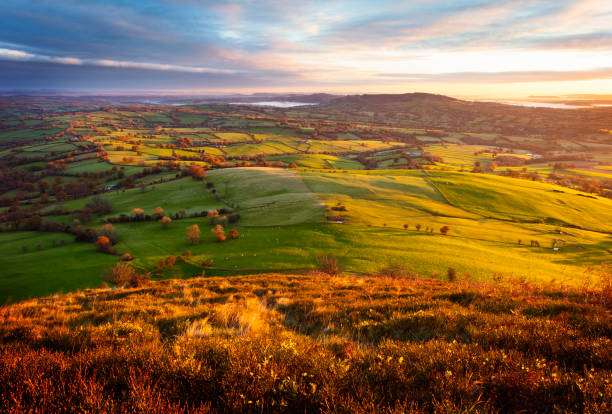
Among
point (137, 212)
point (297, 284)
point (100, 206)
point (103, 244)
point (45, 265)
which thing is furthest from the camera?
point (100, 206)

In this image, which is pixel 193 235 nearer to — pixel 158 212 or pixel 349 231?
pixel 158 212

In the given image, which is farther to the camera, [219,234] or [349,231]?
[219,234]

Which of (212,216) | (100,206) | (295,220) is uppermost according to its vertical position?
(295,220)

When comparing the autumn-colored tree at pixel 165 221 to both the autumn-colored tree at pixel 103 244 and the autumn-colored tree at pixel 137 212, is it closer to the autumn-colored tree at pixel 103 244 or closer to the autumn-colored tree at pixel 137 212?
the autumn-colored tree at pixel 137 212

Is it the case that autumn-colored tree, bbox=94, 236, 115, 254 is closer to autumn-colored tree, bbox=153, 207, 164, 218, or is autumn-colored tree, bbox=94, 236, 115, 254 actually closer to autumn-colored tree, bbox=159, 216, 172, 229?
autumn-colored tree, bbox=159, 216, 172, 229

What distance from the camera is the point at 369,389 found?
382cm

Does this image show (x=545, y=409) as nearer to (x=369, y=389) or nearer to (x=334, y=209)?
(x=369, y=389)

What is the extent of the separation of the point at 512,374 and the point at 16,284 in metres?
64.3

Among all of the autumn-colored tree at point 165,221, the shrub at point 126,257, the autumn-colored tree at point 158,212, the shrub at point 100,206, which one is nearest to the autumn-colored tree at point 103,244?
the shrub at point 126,257

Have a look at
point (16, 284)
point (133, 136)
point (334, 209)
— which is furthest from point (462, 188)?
point (133, 136)

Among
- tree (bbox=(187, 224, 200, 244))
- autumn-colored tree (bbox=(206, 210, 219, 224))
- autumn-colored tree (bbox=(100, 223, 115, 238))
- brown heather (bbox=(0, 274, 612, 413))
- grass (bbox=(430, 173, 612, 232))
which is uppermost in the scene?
brown heather (bbox=(0, 274, 612, 413))

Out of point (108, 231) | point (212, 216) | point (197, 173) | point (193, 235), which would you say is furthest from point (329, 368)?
point (197, 173)

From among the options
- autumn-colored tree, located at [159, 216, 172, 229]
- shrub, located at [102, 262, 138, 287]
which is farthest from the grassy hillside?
shrub, located at [102, 262, 138, 287]

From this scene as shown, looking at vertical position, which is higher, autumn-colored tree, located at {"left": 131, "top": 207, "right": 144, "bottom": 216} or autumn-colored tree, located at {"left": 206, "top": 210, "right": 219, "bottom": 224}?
autumn-colored tree, located at {"left": 206, "top": 210, "right": 219, "bottom": 224}
